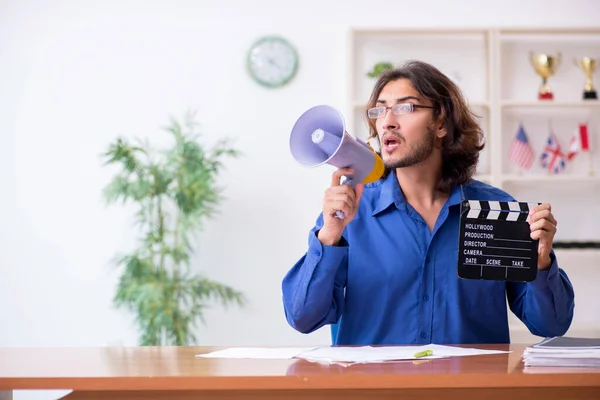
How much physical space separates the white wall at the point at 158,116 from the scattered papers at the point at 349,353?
9.54ft

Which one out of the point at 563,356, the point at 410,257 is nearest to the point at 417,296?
the point at 410,257

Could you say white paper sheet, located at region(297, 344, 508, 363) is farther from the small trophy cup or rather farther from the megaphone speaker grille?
the small trophy cup

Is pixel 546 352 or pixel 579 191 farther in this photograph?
pixel 579 191

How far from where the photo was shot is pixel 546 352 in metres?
1.57

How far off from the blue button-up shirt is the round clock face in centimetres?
269

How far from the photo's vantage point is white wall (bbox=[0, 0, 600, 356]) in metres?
4.75

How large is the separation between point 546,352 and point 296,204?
3286 mm

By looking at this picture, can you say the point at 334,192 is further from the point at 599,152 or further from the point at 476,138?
the point at 599,152

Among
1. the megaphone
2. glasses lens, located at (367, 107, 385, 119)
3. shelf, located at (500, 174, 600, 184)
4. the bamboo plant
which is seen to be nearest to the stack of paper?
the megaphone

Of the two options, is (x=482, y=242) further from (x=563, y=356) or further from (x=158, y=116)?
(x=158, y=116)

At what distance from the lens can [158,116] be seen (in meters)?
4.79

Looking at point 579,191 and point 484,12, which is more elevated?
point 484,12

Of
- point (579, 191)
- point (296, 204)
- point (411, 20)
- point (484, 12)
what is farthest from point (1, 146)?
point (579, 191)

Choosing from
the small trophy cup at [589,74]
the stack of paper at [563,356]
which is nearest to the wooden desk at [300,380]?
the stack of paper at [563,356]
